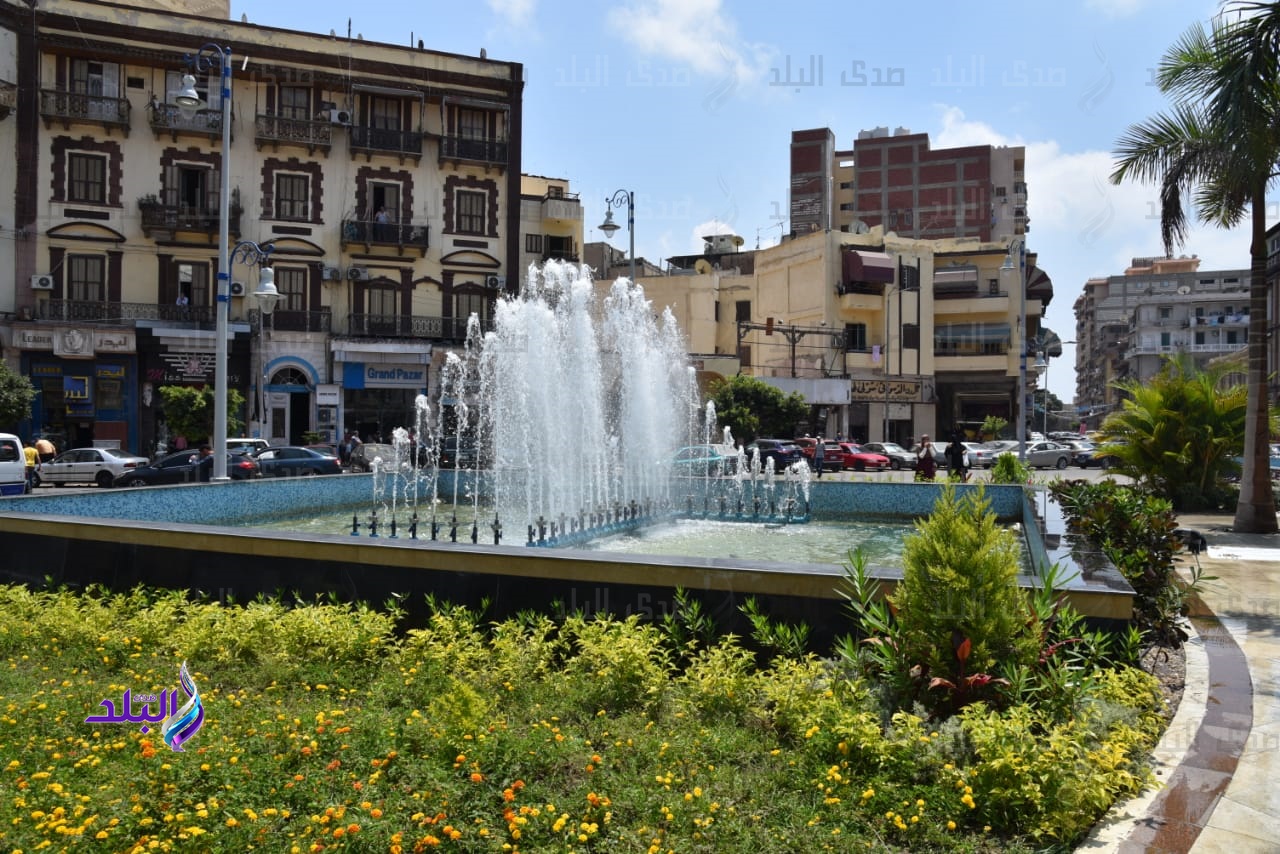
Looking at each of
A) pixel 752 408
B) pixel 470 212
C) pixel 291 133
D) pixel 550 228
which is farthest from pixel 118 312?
pixel 752 408

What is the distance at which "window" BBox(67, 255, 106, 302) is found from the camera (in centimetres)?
3067

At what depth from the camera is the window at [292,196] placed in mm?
33125

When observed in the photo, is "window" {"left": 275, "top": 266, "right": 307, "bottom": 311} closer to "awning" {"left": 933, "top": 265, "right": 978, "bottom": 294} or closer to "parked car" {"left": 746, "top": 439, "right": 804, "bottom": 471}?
"parked car" {"left": 746, "top": 439, "right": 804, "bottom": 471}

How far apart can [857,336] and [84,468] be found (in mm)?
34573

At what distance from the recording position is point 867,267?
45.2 metres

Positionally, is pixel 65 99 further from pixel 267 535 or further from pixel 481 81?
pixel 267 535

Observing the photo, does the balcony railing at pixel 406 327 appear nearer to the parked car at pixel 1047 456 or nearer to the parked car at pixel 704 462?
the parked car at pixel 704 462

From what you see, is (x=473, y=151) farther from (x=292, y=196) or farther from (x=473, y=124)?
(x=292, y=196)

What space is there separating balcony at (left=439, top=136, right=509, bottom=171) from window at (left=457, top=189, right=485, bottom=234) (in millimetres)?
1197

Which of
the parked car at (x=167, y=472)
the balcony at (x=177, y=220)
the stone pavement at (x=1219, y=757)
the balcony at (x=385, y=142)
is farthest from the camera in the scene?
the balcony at (x=385, y=142)

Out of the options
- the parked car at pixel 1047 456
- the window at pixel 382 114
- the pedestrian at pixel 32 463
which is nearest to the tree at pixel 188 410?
the pedestrian at pixel 32 463

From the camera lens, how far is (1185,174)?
1535cm

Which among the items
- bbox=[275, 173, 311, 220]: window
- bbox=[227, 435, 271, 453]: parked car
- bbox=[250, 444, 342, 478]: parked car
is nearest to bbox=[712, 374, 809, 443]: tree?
bbox=[250, 444, 342, 478]: parked car

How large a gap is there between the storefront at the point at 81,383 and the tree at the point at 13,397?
3.06 m
